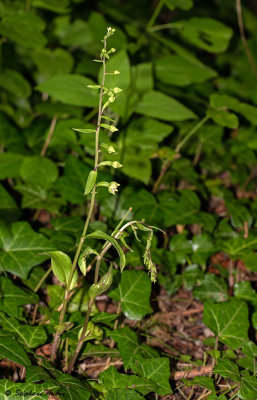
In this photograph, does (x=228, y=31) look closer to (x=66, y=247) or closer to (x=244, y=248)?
(x=244, y=248)

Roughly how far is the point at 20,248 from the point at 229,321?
1117mm

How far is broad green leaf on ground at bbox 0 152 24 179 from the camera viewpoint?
2.66 m

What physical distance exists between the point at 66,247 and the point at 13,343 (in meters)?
0.58

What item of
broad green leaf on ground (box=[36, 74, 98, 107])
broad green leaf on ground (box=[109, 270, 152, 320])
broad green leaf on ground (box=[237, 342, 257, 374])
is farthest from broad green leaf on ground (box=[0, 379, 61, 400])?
broad green leaf on ground (box=[36, 74, 98, 107])

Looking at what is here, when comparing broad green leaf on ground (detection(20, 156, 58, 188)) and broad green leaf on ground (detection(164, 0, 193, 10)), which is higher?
broad green leaf on ground (detection(164, 0, 193, 10))

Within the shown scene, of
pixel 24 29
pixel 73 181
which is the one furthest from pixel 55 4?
pixel 73 181

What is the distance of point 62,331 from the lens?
175cm

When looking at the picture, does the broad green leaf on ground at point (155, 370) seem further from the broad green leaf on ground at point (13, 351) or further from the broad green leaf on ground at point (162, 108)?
the broad green leaf on ground at point (162, 108)

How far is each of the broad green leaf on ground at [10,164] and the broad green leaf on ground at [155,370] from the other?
147 centimetres

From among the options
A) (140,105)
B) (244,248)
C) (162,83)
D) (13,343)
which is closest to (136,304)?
(13,343)

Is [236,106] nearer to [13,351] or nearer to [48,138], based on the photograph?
[48,138]

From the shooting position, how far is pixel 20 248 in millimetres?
2123

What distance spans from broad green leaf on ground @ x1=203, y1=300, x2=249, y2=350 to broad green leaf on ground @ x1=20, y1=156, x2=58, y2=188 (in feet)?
4.20

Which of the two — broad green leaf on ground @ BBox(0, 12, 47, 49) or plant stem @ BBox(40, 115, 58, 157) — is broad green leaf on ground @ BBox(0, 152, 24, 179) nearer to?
plant stem @ BBox(40, 115, 58, 157)
